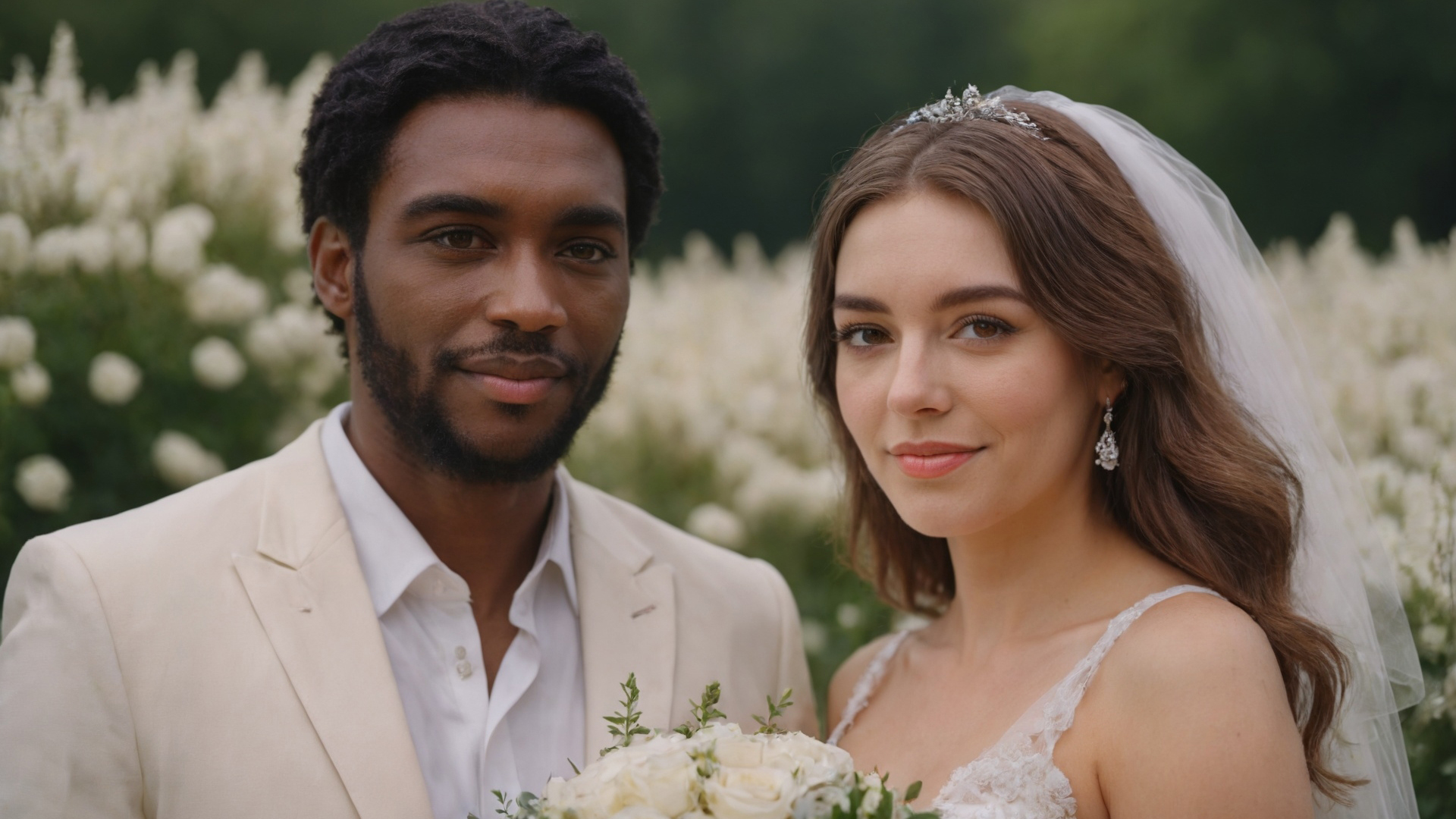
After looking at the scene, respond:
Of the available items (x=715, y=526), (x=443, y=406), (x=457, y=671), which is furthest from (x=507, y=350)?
(x=715, y=526)

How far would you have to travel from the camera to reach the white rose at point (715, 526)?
190 inches

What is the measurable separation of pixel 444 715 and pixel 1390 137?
11288 millimetres

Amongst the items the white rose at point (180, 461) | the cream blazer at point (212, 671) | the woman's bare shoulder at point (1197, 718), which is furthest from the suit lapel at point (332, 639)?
the white rose at point (180, 461)

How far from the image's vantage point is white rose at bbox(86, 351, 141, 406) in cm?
417

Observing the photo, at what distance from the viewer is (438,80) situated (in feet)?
9.84

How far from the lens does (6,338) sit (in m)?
3.81

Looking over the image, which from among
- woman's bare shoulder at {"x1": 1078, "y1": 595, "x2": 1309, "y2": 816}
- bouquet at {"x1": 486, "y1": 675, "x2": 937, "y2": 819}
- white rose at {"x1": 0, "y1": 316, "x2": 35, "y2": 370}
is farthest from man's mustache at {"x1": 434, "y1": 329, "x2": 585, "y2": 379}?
white rose at {"x1": 0, "y1": 316, "x2": 35, "y2": 370}

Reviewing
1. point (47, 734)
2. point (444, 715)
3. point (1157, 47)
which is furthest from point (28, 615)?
point (1157, 47)

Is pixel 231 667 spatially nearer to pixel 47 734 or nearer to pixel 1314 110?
pixel 47 734

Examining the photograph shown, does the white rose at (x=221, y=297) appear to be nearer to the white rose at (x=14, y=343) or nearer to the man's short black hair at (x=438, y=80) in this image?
the white rose at (x=14, y=343)

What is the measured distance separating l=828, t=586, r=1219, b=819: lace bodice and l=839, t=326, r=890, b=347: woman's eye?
0.81 metres

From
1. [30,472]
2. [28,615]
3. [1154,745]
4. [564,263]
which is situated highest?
[564,263]

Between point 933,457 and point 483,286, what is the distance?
1111 millimetres

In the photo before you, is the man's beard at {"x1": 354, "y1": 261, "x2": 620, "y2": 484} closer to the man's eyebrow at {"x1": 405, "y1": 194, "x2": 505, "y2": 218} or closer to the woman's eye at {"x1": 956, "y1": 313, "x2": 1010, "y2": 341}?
the man's eyebrow at {"x1": 405, "y1": 194, "x2": 505, "y2": 218}
